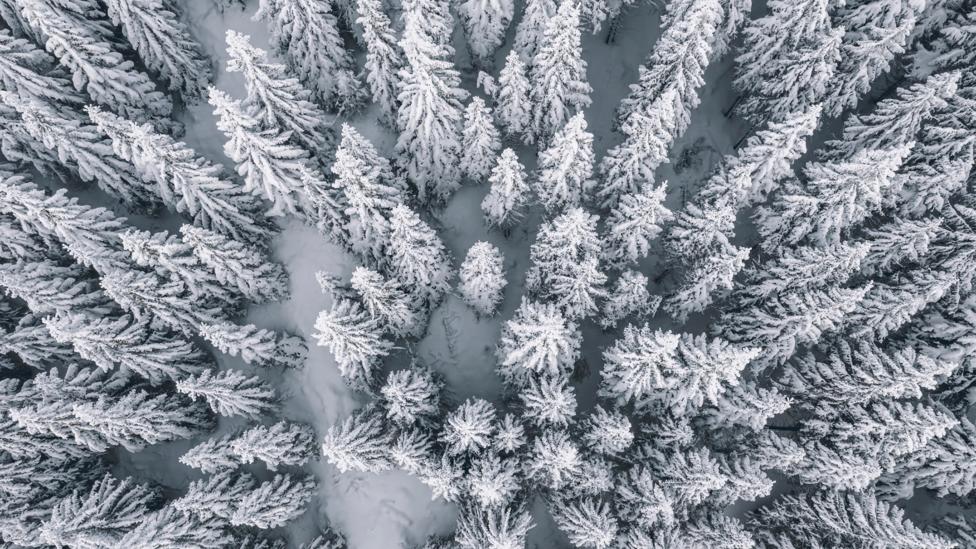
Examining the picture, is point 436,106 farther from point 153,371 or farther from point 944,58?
point 944,58

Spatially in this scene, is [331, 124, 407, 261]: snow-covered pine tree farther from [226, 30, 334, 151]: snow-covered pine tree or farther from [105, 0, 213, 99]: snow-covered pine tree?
[105, 0, 213, 99]: snow-covered pine tree

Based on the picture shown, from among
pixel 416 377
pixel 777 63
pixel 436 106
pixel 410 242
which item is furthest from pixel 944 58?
pixel 416 377

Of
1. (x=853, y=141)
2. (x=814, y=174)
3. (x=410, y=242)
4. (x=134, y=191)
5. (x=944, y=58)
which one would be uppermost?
(x=944, y=58)

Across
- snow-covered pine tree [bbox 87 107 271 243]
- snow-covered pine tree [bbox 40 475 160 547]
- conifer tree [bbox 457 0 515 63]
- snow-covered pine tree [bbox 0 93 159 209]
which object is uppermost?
conifer tree [bbox 457 0 515 63]

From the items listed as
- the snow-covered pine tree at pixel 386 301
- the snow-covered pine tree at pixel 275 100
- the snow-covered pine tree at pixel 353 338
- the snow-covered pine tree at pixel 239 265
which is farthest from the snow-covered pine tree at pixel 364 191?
the snow-covered pine tree at pixel 239 265

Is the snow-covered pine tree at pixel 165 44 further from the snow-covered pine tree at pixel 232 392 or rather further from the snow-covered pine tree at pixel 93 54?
the snow-covered pine tree at pixel 232 392

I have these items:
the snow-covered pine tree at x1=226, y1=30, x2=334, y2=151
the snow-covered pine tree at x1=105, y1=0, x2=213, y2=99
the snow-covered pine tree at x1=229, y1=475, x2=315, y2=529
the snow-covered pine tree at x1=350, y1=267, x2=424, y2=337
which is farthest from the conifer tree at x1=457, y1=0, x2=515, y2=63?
the snow-covered pine tree at x1=229, y1=475, x2=315, y2=529
